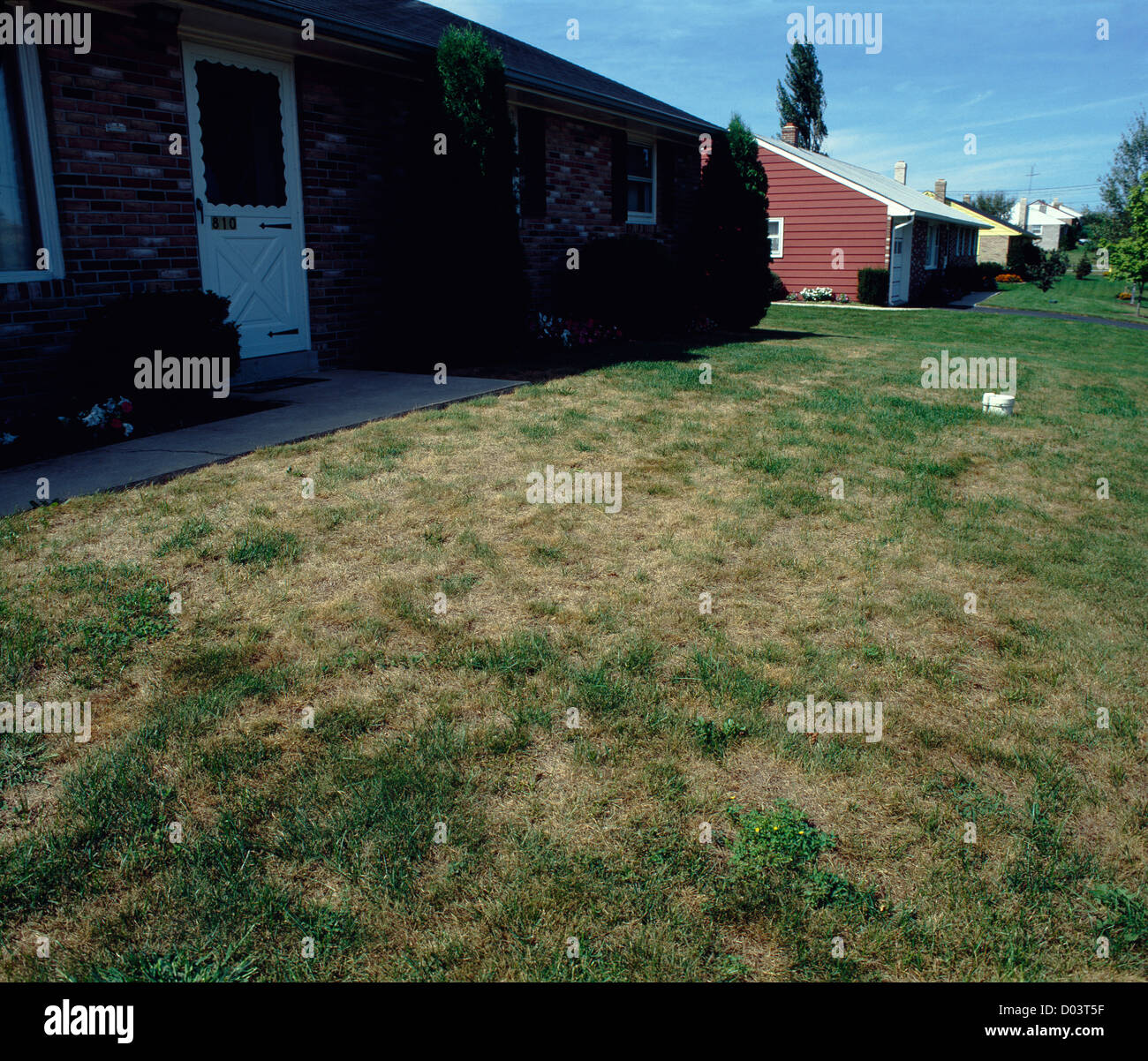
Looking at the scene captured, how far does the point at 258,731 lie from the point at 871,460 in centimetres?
530

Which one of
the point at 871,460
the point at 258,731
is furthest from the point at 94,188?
the point at 871,460

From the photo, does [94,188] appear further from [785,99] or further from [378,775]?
[785,99]

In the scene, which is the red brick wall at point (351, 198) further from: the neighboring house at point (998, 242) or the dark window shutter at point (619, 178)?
the neighboring house at point (998, 242)

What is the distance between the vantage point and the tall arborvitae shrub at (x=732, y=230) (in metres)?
16.2

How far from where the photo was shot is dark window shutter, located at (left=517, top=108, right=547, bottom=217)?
1331cm

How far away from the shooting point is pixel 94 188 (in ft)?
24.4

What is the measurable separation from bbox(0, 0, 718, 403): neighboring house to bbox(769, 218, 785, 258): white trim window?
19.7 meters

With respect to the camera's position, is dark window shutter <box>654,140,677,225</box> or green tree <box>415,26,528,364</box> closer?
green tree <box>415,26,528,364</box>

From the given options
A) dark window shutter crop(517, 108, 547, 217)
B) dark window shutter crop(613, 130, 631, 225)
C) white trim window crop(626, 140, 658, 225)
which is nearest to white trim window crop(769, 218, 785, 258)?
white trim window crop(626, 140, 658, 225)
